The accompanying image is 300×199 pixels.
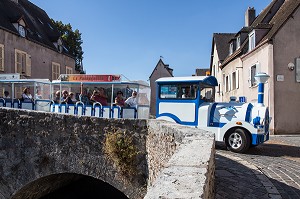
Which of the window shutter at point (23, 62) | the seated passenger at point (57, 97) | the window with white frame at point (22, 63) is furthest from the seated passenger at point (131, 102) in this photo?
the window shutter at point (23, 62)

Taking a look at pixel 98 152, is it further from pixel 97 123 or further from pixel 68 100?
pixel 68 100

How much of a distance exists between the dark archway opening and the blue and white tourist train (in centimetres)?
363

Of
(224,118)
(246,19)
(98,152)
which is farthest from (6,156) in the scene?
(246,19)

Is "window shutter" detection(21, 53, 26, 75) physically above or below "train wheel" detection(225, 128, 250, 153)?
above

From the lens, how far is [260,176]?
589 cm

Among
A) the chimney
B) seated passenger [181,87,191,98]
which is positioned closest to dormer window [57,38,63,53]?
the chimney

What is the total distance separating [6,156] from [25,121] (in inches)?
46.7

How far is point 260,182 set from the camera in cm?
543

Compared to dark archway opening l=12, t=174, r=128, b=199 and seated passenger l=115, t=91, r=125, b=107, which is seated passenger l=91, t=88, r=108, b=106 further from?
dark archway opening l=12, t=174, r=128, b=199

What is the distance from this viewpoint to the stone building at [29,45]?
72.9 ft

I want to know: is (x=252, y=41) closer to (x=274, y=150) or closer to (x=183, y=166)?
(x=274, y=150)

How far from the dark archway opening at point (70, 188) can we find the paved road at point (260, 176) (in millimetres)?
5162

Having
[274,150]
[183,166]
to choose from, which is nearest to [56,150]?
[183,166]

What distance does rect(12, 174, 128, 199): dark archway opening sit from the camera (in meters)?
9.59
